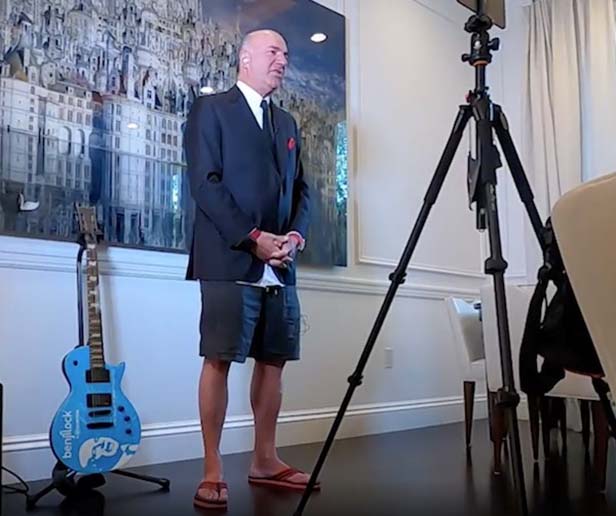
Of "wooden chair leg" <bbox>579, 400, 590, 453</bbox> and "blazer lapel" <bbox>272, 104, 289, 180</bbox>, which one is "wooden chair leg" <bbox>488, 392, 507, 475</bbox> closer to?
"wooden chair leg" <bbox>579, 400, 590, 453</bbox>

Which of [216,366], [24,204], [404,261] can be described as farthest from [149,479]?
[404,261]

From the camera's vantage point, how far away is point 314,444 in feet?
10.7

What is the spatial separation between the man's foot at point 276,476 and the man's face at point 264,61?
4.12 ft

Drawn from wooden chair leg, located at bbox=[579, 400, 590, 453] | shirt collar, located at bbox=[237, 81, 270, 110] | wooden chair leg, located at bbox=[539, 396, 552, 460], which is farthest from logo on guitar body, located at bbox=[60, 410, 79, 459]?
wooden chair leg, located at bbox=[579, 400, 590, 453]

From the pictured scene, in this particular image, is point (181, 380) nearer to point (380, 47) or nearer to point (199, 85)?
point (199, 85)

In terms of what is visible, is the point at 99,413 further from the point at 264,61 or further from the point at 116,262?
the point at 264,61

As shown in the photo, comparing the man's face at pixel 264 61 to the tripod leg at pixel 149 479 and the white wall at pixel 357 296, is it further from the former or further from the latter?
the tripod leg at pixel 149 479

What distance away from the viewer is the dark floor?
1.99m

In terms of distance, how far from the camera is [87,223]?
2.55 metres

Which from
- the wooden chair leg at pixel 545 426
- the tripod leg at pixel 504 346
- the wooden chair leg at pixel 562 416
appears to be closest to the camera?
the tripod leg at pixel 504 346

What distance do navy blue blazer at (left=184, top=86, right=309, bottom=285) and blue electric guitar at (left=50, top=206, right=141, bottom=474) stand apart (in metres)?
0.42

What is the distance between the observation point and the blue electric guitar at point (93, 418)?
2205 mm

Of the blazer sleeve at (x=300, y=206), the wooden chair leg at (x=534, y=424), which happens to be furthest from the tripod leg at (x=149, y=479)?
the wooden chair leg at (x=534, y=424)

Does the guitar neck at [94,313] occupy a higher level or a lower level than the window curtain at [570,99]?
lower
